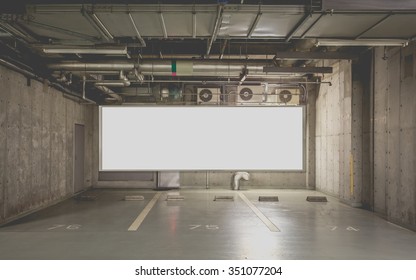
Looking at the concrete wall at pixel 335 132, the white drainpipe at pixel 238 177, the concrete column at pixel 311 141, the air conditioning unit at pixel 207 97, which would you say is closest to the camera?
the concrete wall at pixel 335 132

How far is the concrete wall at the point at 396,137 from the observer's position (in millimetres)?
6625

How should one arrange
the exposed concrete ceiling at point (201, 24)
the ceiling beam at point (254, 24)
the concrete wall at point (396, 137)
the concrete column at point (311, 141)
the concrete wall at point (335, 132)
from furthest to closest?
the concrete column at point (311, 141) → the concrete wall at point (335, 132) → the concrete wall at point (396, 137) → the ceiling beam at point (254, 24) → the exposed concrete ceiling at point (201, 24)

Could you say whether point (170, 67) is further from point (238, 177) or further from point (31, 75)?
point (238, 177)

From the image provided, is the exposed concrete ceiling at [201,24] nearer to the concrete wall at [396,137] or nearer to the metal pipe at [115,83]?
the concrete wall at [396,137]

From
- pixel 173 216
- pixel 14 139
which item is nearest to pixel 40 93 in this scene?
pixel 14 139

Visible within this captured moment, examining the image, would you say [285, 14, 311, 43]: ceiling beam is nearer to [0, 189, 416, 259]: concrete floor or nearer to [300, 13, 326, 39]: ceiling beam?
[300, 13, 326, 39]: ceiling beam

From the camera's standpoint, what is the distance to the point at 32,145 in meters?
8.63

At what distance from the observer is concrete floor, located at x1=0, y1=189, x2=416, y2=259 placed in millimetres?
5168

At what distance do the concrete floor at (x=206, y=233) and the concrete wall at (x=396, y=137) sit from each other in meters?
0.46

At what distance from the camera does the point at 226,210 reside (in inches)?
344

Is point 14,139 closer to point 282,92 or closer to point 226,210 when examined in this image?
point 226,210

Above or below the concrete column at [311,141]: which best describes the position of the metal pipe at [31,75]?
above

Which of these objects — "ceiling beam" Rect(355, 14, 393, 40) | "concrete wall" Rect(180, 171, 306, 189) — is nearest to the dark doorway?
"concrete wall" Rect(180, 171, 306, 189)

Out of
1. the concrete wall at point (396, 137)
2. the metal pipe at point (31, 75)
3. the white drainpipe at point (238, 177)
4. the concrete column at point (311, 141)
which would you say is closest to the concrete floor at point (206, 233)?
the concrete wall at point (396, 137)
